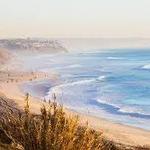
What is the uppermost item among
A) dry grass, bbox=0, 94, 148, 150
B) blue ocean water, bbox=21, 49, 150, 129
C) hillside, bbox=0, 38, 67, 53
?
dry grass, bbox=0, 94, 148, 150

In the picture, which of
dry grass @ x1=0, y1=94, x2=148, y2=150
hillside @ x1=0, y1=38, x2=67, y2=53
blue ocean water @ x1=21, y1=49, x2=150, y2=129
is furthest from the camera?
hillside @ x1=0, y1=38, x2=67, y2=53

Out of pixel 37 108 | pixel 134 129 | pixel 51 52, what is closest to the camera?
pixel 134 129

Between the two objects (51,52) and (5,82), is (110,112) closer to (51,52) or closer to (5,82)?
(5,82)

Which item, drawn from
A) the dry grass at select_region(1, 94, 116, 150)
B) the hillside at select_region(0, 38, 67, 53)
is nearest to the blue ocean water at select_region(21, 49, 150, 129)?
the dry grass at select_region(1, 94, 116, 150)

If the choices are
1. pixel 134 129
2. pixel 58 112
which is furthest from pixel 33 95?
pixel 58 112

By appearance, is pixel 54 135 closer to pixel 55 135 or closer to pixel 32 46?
pixel 55 135

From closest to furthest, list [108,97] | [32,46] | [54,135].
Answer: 1. [54,135]
2. [108,97]
3. [32,46]

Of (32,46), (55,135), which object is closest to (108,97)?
(55,135)

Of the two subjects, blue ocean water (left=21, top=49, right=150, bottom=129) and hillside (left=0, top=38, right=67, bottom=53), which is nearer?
blue ocean water (left=21, top=49, right=150, bottom=129)

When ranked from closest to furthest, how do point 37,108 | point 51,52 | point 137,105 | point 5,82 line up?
1. point 37,108
2. point 137,105
3. point 5,82
4. point 51,52

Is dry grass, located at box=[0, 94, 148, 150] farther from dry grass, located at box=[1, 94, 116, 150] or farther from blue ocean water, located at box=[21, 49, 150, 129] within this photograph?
blue ocean water, located at box=[21, 49, 150, 129]

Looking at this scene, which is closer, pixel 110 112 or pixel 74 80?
pixel 110 112
